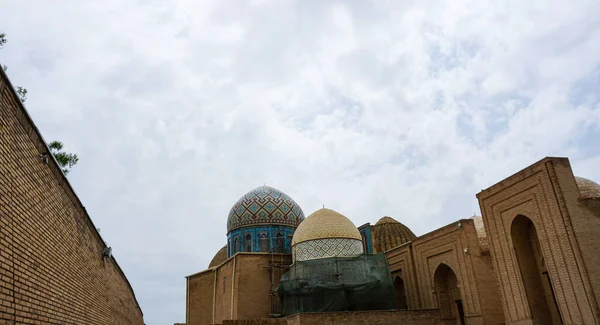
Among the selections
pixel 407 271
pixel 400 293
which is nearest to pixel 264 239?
pixel 400 293

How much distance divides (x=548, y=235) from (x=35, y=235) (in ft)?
33.9

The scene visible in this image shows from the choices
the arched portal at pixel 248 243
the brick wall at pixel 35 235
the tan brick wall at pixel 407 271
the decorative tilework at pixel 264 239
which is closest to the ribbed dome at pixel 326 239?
the tan brick wall at pixel 407 271

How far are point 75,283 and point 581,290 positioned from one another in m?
9.60

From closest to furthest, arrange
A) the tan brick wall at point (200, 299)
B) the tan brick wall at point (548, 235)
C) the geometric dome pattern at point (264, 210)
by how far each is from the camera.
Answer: the tan brick wall at point (548, 235)
the tan brick wall at point (200, 299)
the geometric dome pattern at point (264, 210)

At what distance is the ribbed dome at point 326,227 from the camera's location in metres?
15.6

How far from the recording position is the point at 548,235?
1067 cm

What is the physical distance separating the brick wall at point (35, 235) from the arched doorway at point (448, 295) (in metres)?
11.1

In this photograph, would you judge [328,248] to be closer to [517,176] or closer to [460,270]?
[460,270]

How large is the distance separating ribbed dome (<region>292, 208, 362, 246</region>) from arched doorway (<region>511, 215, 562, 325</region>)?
543cm

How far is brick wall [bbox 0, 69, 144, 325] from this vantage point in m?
3.72

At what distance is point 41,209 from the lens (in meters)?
4.74

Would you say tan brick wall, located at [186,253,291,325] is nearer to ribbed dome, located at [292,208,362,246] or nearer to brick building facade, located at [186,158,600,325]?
brick building facade, located at [186,158,600,325]

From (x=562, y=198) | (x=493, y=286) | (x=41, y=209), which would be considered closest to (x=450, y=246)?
(x=493, y=286)

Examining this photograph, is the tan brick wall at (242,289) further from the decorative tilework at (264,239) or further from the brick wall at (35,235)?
the brick wall at (35,235)
